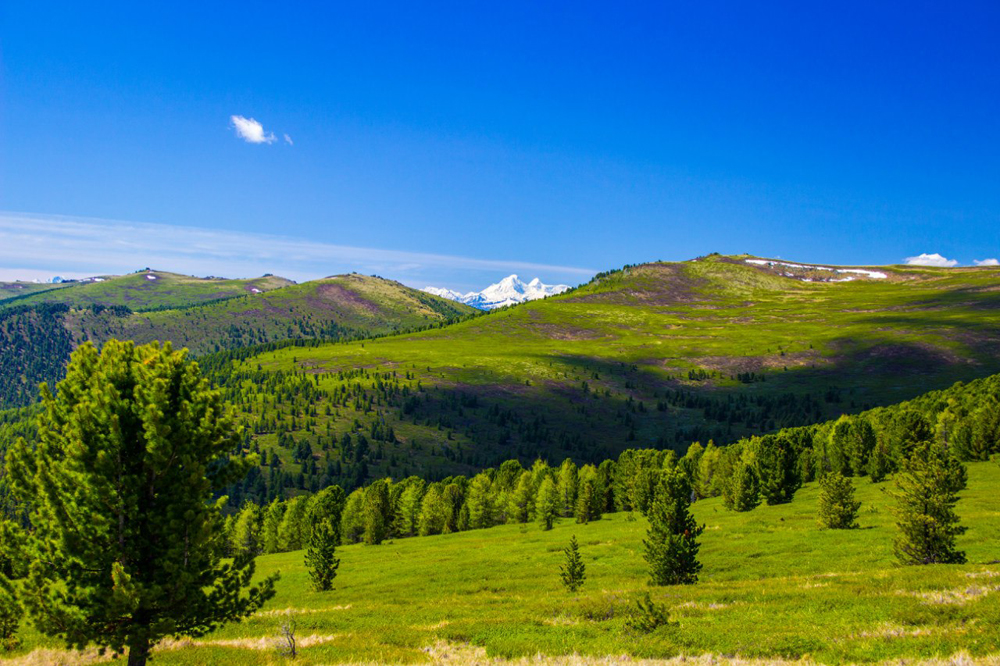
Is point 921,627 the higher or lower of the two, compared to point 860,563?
higher

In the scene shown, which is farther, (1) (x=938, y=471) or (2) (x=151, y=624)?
(1) (x=938, y=471)

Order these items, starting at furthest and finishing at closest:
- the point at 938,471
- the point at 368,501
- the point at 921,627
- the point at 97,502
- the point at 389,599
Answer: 1. the point at 368,501
2. the point at 389,599
3. the point at 938,471
4. the point at 921,627
5. the point at 97,502

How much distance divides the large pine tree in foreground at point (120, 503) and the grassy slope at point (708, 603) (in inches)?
305

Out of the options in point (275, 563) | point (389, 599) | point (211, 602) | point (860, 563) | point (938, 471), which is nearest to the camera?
point (211, 602)

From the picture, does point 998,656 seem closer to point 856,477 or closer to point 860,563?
point 860,563

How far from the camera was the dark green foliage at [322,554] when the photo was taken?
59.2 metres

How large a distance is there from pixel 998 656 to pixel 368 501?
107m

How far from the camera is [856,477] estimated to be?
97.4 m

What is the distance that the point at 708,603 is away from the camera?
31.5m

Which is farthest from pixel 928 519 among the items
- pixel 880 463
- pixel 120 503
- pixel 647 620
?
pixel 880 463

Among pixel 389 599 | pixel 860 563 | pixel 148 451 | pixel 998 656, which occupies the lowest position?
pixel 389 599

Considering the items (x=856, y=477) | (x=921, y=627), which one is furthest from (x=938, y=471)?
(x=856, y=477)

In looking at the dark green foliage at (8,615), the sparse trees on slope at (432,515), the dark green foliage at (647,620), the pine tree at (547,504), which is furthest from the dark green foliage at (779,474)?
the dark green foliage at (8,615)

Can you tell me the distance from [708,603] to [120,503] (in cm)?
2953
